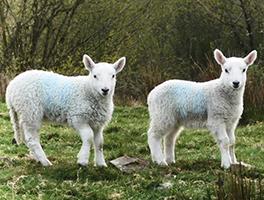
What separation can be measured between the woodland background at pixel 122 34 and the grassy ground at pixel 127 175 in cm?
437

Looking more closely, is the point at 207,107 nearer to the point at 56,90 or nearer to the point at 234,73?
the point at 234,73

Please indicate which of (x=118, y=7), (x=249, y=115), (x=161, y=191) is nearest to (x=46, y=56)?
(x=118, y=7)

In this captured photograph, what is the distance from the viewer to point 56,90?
17.6ft

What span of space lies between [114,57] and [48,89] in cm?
747

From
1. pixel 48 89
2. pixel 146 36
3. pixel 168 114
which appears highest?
pixel 146 36

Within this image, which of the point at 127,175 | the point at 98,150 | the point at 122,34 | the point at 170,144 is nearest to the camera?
the point at 127,175

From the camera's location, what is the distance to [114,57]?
12.7 metres

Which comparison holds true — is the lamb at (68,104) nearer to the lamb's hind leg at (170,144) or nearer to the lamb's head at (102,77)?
the lamb's head at (102,77)

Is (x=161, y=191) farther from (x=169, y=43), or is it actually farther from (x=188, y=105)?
(x=169, y=43)

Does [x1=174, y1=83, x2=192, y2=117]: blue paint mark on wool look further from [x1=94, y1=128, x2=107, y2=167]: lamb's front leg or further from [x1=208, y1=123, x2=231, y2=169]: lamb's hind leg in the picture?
[x1=94, y1=128, x2=107, y2=167]: lamb's front leg

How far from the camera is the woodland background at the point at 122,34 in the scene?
40.7 ft

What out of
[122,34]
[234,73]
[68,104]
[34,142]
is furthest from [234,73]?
[122,34]

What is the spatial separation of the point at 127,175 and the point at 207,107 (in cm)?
145

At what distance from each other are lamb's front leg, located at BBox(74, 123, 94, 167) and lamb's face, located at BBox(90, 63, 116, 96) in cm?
47
